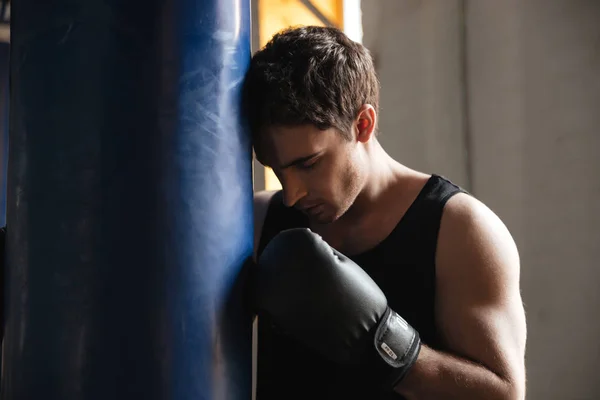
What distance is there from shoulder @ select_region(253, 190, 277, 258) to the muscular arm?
0.42 metres

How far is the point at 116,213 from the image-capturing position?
0.73m

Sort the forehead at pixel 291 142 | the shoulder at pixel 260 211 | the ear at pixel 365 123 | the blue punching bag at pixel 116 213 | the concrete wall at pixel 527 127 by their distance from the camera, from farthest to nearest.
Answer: the concrete wall at pixel 527 127 → the shoulder at pixel 260 211 → the ear at pixel 365 123 → the forehead at pixel 291 142 → the blue punching bag at pixel 116 213

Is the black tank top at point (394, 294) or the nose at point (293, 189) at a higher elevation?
the nose at point (293, 189)

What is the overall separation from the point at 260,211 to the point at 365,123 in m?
0.35

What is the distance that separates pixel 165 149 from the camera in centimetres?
75

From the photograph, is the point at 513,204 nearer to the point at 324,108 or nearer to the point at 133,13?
the point at 324,108

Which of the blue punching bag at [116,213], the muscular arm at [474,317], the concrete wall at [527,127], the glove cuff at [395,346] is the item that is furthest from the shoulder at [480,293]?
the concrete wall at [527,127]

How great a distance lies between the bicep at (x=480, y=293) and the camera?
944 mm

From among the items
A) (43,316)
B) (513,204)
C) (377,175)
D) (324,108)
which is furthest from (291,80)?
(513,204)

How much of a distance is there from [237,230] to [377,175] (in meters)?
0.44

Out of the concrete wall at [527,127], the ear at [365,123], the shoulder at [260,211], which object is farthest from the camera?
the concrete wall at [527,127]

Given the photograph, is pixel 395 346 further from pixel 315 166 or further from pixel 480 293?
pixel 315 166

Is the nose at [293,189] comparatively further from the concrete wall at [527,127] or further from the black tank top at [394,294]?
the concrete wall at [527,127]

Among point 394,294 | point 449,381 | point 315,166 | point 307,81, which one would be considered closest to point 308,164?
point 315,166
